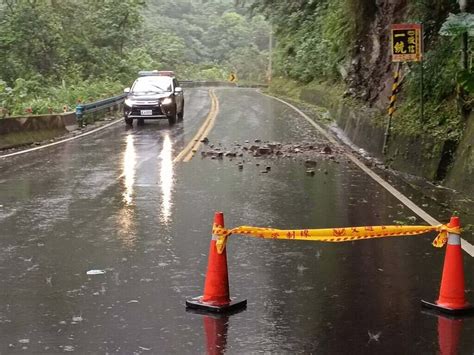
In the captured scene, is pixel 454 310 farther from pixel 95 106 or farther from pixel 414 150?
pixel 95 106

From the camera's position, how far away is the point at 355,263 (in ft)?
22.9

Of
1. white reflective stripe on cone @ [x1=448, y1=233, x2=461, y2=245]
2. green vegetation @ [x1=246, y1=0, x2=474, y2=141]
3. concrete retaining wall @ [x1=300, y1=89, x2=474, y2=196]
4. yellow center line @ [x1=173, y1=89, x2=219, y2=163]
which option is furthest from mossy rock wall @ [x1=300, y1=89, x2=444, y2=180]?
white reflective stripe on cone @ [x1=448, y1=233, x2=461, y2=245]

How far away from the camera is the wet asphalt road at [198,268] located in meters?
4.96

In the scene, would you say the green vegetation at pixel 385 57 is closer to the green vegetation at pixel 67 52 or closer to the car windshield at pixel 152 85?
the car windshield at pixel 152 85

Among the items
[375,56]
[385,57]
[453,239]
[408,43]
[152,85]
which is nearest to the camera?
[453,239]

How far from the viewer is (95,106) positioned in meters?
26.4

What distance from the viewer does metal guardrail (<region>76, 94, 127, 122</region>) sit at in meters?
23.8

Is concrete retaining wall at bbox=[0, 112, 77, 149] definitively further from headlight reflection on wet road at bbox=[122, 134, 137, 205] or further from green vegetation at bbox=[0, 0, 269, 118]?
headlight reflection on wet road at bbox=[122, 134, 137, 205]

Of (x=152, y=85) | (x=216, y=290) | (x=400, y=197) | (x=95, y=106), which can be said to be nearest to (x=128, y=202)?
(x=400, y=197)

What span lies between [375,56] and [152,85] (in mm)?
8510

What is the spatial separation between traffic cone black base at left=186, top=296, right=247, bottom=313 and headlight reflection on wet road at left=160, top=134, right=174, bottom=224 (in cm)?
342

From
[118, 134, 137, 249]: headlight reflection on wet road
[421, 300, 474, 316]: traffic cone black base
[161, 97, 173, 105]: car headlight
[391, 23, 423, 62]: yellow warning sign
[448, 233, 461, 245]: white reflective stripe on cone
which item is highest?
[391, 23, 423, 62]: yellow warning sign

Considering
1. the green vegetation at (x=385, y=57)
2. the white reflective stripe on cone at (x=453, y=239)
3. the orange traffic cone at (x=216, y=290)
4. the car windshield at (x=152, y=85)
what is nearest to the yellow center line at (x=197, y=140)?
the car windshield at (x=152, y=85)

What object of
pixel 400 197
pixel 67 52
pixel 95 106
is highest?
pixel 67 52
